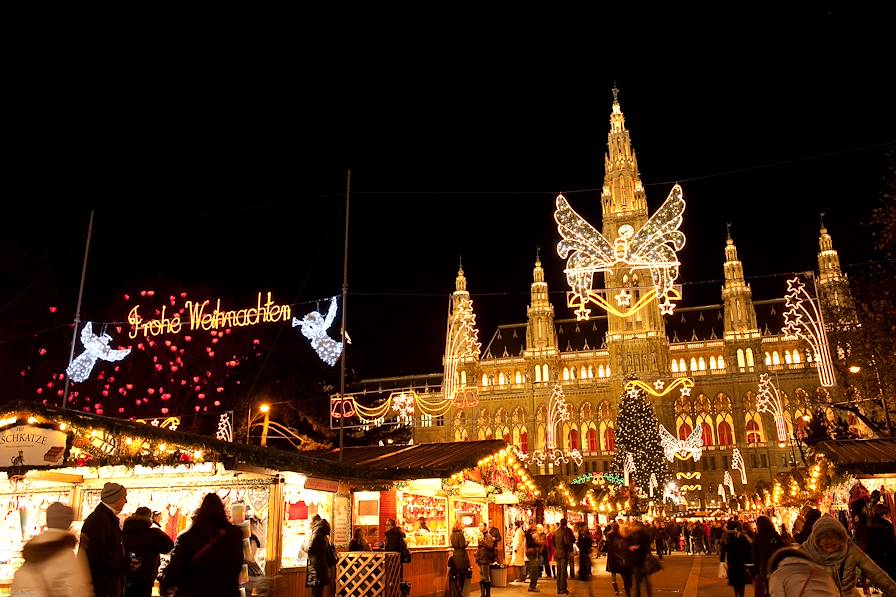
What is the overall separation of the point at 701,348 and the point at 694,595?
53.9 metres

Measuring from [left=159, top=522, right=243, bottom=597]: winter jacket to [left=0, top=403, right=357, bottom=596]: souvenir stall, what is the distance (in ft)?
15.8

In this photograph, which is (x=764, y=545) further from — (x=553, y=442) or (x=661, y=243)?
(x=553, y=442)

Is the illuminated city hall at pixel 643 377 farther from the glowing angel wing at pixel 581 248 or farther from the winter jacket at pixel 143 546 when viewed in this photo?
the winter jacket at pixel 143 546

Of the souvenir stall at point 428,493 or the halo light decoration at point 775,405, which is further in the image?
the halo light decoration at point 775,405

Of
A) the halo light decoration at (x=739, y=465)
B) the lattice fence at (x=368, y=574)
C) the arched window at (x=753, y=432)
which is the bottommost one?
the lattice fence at (x=368, y=574)

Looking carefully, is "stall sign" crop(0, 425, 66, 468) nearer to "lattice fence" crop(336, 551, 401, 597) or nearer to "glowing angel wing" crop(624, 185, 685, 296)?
"lattice fence" crop(336, 551, 401, 597)

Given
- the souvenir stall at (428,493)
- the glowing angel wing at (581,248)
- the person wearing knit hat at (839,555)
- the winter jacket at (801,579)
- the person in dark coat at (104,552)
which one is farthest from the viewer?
the glowing angel wing at (581,248)

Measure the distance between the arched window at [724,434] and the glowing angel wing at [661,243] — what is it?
50.8 metres

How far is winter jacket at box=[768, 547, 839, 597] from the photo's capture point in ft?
11.7

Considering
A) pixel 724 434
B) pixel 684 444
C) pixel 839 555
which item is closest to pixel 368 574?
pixel 839 555

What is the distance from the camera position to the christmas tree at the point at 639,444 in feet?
159

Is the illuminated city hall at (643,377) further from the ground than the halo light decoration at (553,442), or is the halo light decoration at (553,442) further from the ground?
the illuminated city hall at (643,377)

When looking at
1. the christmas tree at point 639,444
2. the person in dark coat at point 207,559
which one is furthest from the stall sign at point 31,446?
the christmas tree at point 639,444

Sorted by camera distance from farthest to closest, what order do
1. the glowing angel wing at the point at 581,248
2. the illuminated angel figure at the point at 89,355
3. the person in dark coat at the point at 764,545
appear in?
1. the illuminated angel figure at the point at 89,355
2. the glowing angel wing at the point at 581,248
3. the person in dark coat at the point at 764,545
